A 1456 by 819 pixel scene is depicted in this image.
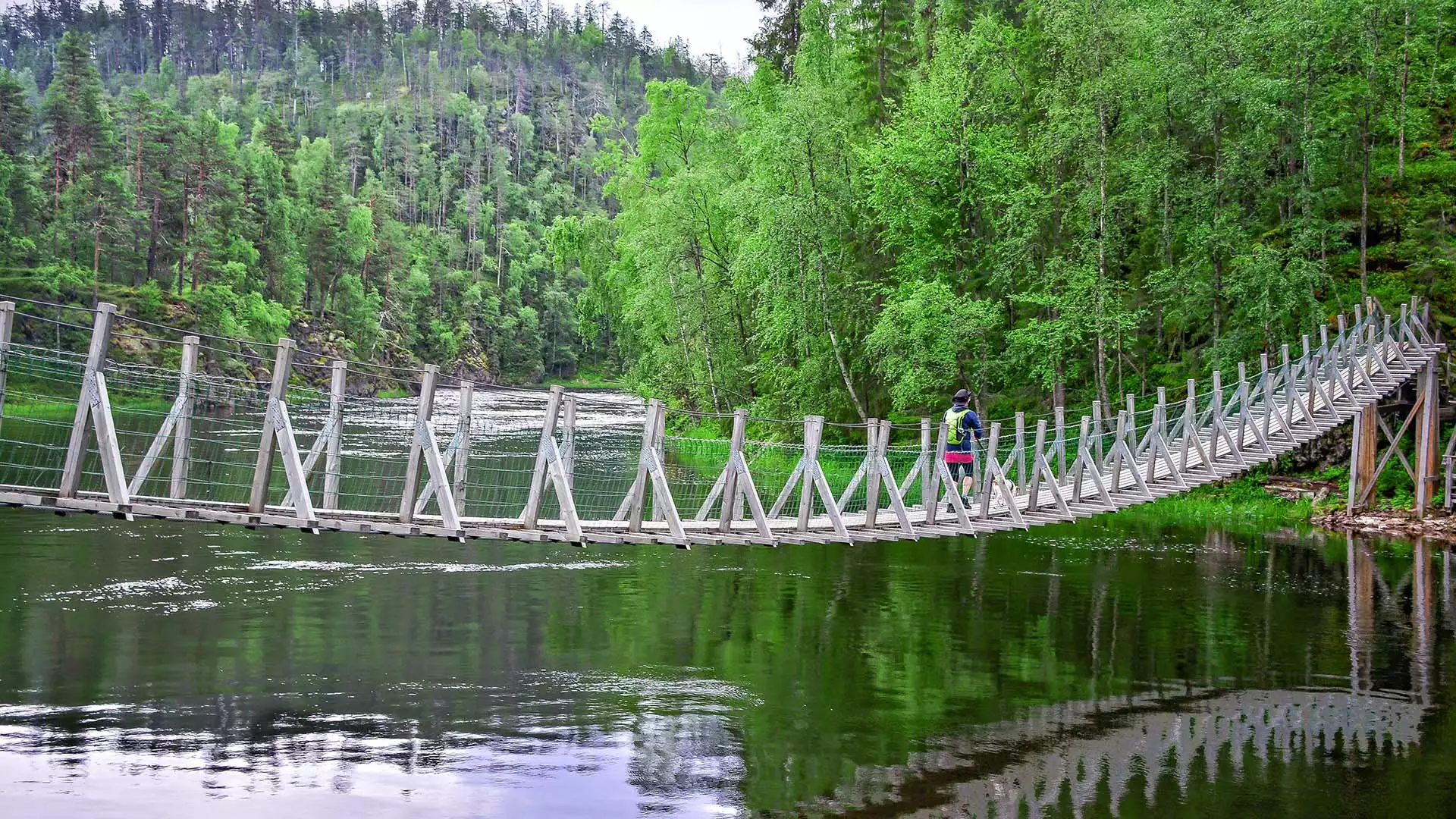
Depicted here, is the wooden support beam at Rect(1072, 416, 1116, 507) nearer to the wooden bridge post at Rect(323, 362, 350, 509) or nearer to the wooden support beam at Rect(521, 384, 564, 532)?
the wooden support beam at Rect(521, 384, 564, 532)

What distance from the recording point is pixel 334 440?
33.7ft

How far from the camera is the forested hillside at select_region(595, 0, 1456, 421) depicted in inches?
1107

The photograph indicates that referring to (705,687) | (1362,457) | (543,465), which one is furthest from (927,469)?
(1362,457)

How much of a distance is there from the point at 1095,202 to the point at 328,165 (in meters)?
63.0

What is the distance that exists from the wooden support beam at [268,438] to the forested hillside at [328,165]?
33.6 meters

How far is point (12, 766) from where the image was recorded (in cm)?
902

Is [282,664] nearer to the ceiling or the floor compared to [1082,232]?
nearer to the floor

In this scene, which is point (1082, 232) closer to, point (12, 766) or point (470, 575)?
point (470, 575)

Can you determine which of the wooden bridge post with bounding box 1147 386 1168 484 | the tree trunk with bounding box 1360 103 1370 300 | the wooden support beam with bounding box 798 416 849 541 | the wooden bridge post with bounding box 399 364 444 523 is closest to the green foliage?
the tree trunk with bounding box 1360 103 1370 300

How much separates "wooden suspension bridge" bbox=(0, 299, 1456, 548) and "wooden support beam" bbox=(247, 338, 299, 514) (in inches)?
0.8

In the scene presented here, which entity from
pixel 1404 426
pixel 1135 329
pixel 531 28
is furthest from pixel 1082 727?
pixel 531 28

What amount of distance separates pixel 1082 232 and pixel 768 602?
17448mm

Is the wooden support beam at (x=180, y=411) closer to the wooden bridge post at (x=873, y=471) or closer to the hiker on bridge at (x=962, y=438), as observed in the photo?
the wooden bridge post at (x=873, y=471)

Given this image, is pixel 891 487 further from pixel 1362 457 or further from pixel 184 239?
pixel 184 239
